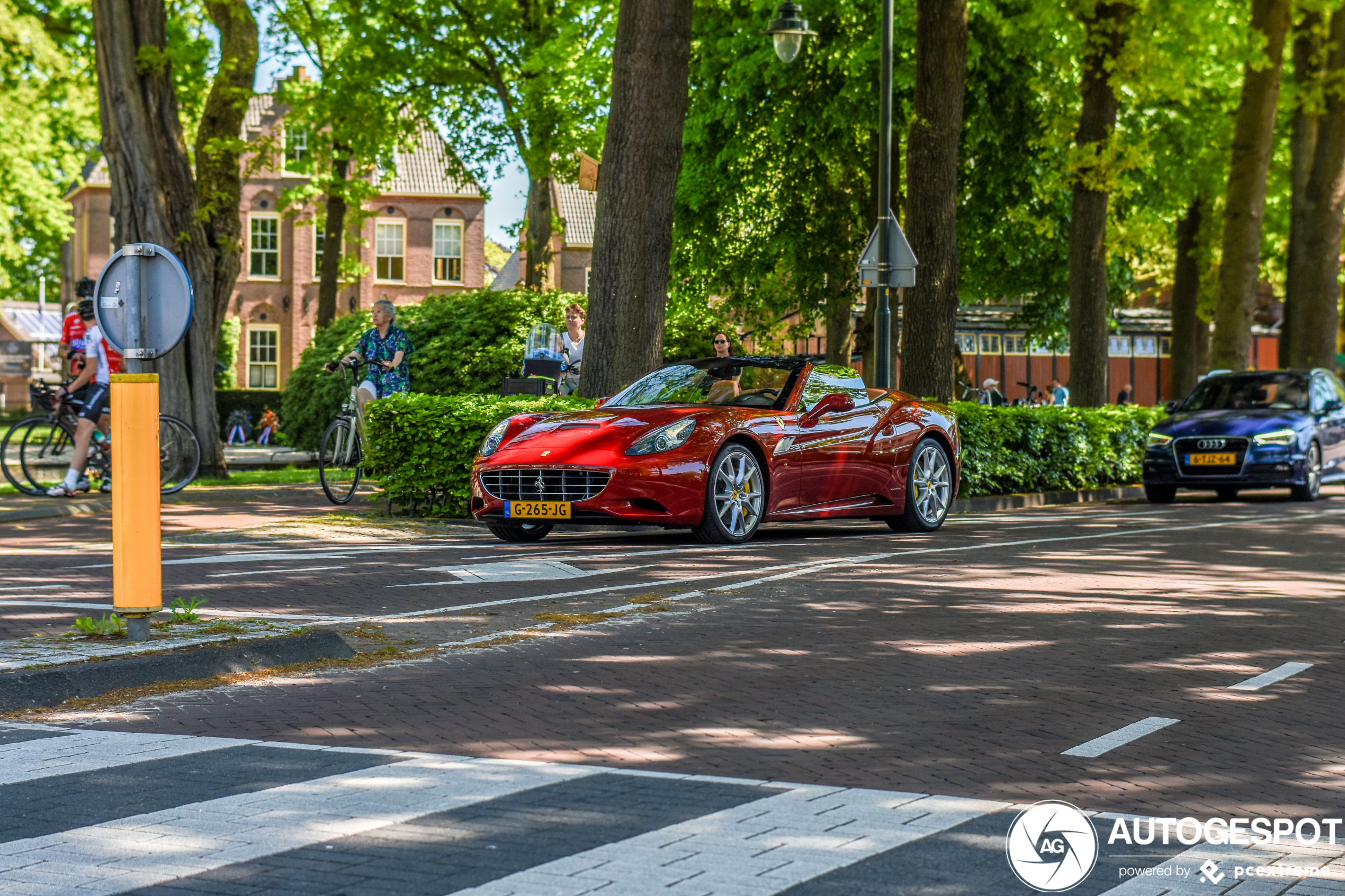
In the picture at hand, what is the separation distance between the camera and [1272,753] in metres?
5.21

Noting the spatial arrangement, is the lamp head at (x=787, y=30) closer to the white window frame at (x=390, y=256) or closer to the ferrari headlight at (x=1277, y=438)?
the ferrari headlight at (x=1277, y=438)

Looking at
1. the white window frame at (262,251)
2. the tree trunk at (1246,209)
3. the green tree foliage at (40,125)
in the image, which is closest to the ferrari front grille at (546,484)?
the tree trunk at (1246,209)

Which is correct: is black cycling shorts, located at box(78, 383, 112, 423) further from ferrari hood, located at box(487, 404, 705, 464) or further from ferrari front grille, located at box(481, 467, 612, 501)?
ferrari front grille, located at box(481, 467, 612, 501)

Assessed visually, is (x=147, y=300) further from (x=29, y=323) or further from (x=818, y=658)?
(x=29, y=323)

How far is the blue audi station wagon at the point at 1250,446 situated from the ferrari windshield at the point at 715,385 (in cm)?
772

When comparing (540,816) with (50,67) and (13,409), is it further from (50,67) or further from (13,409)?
(13,409)

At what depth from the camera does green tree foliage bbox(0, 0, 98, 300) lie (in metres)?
25.3

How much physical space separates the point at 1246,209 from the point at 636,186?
13315 mm

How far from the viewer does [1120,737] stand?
5414 millimetres

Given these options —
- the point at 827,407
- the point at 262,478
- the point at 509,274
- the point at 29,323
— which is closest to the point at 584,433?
the point at 827,407

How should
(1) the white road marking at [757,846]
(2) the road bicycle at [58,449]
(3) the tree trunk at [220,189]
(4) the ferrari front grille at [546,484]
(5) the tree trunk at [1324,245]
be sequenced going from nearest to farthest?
(1) the white road marking at [757,846], (4) the ferrari front grille at [546,484], (2) the road bicycle at [58,449], (3) the tree trunk at [220,189], (5) the tree trunk at [1324,245]

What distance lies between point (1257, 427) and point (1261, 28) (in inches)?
330

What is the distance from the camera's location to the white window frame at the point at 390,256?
58594 millimetres

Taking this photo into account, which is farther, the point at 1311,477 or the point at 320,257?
the point at 320,257
